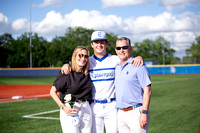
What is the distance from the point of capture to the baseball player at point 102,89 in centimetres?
396

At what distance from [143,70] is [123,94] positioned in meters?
0.48

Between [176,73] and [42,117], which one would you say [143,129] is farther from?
[176,73]

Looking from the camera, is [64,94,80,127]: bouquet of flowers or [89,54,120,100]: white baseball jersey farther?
[89,54,120,100]: white baseball jersey

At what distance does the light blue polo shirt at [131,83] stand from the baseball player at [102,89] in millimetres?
308

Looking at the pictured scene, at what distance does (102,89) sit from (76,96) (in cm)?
53

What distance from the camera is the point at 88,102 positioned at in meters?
3.87

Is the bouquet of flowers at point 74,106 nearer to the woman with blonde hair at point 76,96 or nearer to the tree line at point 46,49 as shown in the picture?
the woman with blonde hair at point 76,96

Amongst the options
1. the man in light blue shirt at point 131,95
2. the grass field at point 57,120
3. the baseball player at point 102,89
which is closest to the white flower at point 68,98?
the baseball player at point 102,89

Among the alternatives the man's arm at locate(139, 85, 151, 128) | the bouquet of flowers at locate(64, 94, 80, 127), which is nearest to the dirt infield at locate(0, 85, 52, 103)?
the bouquet of flowers at locate(64, 94, 80, 127)

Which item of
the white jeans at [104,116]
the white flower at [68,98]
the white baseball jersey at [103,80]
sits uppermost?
the white baseball jersey at [103,80]

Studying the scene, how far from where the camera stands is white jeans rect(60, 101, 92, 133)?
11.9 feet

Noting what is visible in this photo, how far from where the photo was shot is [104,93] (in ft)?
13.2

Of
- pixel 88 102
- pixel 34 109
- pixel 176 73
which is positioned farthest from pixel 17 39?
pixel 88 102

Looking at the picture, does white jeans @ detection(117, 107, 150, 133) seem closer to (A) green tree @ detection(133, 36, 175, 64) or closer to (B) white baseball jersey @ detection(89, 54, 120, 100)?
(B) white baseball jersey @ detection(89, 54, 120, 100)
